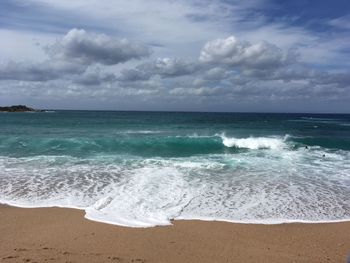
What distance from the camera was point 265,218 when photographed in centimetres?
902

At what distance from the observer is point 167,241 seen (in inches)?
284

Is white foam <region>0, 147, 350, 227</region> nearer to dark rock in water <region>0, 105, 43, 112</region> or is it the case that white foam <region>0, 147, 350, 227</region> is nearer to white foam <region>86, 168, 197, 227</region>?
white foam <region>86, 168, 197, 227</region>

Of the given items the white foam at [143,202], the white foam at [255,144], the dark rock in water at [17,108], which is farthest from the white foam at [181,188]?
the dark rock in water at [17,108]

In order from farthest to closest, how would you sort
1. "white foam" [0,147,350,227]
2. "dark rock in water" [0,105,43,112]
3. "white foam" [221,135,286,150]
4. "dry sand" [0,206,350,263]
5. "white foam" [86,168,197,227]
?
"dark rock in water" [0,105,43,112], "white foam" [221,135,286,150], "white foam" [0,147,350,227], "white foam" [86,168,197,227], "dry sand" [0,206,350,263]

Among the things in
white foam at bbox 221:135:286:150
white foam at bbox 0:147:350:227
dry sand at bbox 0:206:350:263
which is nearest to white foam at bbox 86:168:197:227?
white foam at bbox 0:147:350:227

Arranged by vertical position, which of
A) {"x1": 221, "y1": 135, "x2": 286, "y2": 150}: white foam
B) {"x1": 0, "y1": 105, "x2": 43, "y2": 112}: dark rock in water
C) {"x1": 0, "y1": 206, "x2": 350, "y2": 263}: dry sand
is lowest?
{"x1": 0, "y1": 206, "x2": 350, "y2": 263}: dry sand

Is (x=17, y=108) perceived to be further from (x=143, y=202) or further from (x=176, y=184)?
(x=143, y=202)

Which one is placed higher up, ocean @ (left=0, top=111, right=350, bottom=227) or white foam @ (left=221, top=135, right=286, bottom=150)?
white foam @ (left=221, top=135, right=286, bottom=150)

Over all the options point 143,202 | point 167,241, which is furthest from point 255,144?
point 167,241

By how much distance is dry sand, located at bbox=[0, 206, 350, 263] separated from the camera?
21.0 ft

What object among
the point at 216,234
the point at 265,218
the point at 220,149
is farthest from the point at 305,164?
the point at 216,234

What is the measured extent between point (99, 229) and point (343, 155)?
58.3ft

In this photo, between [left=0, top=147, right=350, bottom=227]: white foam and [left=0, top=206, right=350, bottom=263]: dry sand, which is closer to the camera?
[left=0, top=206, right=350, bottom=263]: dry sand

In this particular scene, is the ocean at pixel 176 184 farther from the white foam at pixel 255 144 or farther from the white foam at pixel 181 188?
the white foam at pixel 255 144
